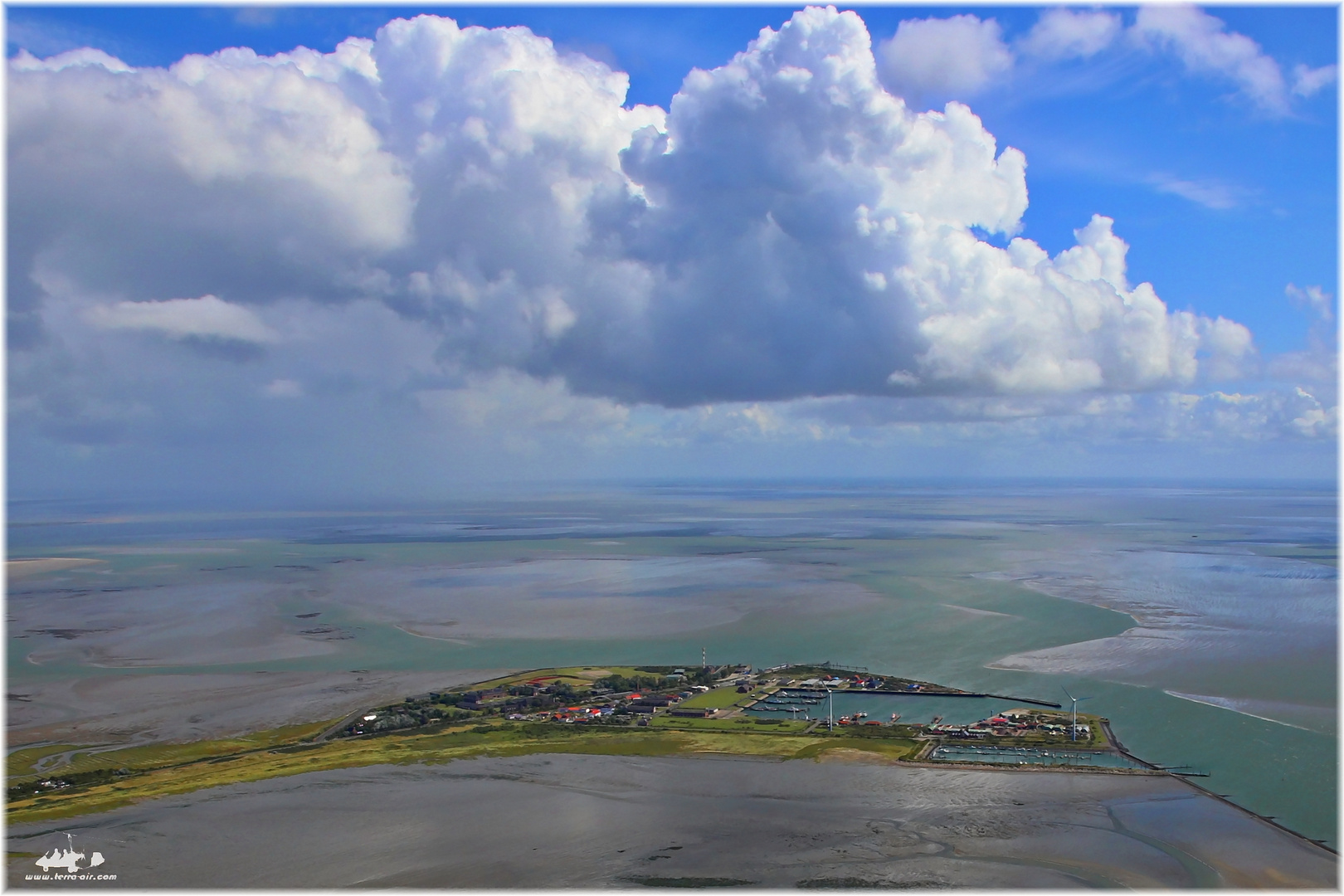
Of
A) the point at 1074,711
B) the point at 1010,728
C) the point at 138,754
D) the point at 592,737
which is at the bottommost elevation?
the point at 138,754

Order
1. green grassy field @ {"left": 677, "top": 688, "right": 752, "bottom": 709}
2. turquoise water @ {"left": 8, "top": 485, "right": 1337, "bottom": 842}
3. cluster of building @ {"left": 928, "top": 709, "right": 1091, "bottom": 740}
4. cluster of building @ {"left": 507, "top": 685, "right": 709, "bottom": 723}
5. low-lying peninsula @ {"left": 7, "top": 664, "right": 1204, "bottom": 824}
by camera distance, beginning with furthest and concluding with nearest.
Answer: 1. green grassy field @ {"left": 677, "top": 688, "right": 752, "bottom": 709}
2. cluster of building @ {"left": 507, "top": 685, "right": 709, "bottom": 723}
3. turquoise water @ {"left": 8, "top": 485, "right": 1337, "bottom": 842}
4. cluster of building @ {"left": 928, "top": 709, "right": 1091, "bottom": 740}
5. low-lying peninsula @ {"left": 7, "top": 664, "right": 1204, "bottom": 824}

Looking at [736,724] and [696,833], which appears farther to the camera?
[736,724]

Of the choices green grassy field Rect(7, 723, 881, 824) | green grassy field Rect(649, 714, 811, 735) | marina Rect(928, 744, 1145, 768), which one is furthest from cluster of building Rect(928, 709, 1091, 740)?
green grassy field Rect(649, 714, 811, 735)

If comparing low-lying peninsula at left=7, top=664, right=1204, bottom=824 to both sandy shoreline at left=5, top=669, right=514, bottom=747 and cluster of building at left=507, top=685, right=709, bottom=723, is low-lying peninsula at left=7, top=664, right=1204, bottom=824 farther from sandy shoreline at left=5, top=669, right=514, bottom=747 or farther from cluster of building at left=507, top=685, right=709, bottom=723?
sandy shoreline at left=5, top=669, right=514, bottom=747

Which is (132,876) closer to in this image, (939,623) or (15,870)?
(15,870)

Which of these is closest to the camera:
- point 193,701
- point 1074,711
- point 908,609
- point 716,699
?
point 1074,711

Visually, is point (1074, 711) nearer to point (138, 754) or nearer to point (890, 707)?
point (890, 707)

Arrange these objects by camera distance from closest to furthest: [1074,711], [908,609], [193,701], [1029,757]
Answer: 1. [1029,757]
2. [1074,711]
3. [193,701]
4. [908,609]

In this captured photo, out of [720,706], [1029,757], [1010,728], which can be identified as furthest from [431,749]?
[1010,728]
